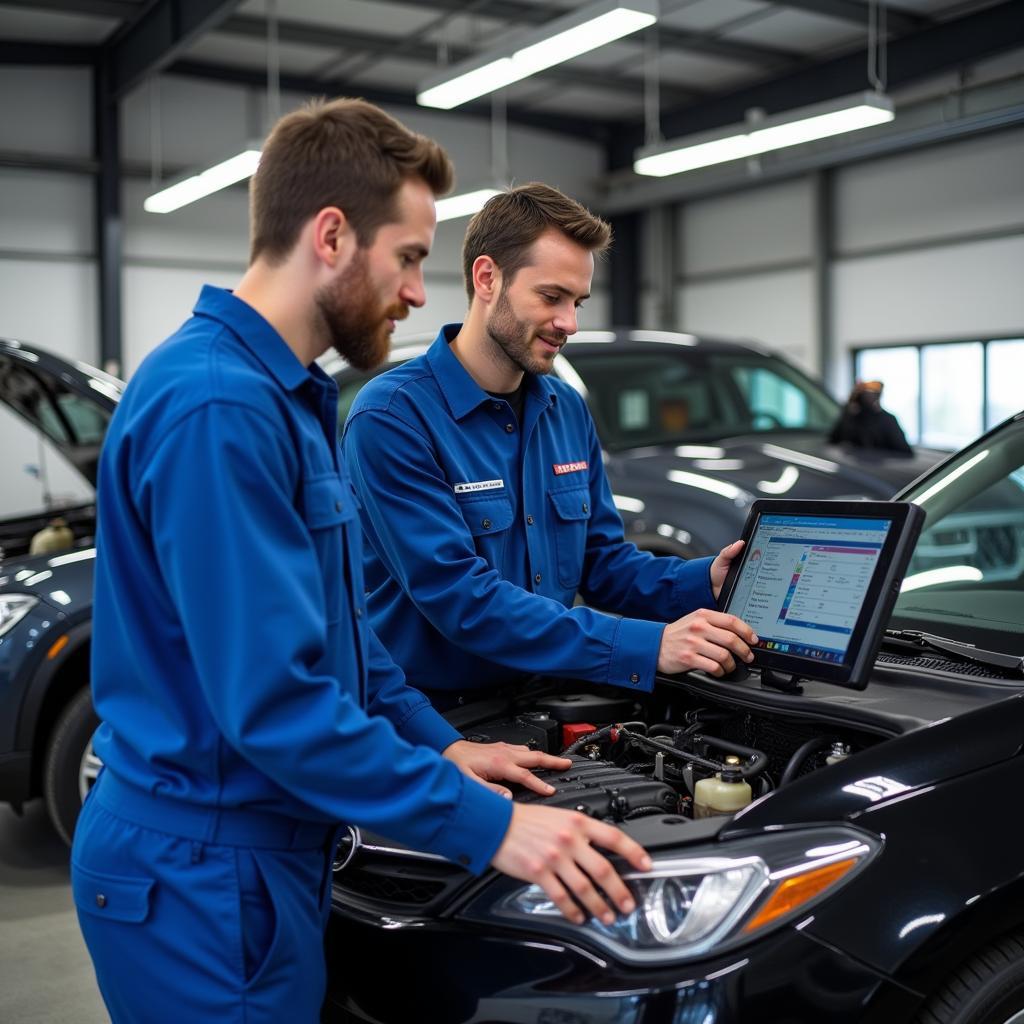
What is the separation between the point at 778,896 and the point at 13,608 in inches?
101

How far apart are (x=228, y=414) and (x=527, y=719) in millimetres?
1049

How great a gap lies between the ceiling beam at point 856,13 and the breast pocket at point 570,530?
871cm

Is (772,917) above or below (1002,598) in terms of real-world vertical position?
below

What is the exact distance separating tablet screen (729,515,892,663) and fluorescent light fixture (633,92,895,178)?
664 cm

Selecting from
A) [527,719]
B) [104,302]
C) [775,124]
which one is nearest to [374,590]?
[527,719]

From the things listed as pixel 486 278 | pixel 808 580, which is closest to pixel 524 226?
pixel 486 278

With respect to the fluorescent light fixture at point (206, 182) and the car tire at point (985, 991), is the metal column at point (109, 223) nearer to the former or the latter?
the fluorescent light fixture at point (206, 182)

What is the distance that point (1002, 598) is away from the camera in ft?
7.18

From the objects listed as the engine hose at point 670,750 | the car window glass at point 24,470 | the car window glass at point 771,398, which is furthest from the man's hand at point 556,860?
the car window glass at point 771,398

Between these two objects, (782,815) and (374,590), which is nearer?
(782,815)

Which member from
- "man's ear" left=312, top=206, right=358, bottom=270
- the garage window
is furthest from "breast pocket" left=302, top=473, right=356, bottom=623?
the garage window

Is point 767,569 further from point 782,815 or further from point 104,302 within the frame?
point 104,302

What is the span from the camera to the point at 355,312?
129cm

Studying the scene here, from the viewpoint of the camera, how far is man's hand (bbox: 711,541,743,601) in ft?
6.75
